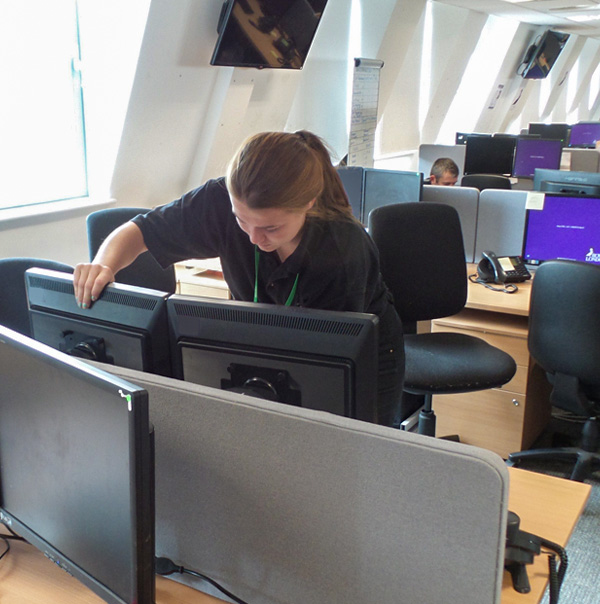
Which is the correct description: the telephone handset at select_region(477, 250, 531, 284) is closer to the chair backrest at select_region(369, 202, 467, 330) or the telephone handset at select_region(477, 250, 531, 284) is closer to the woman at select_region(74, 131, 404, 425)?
the chair backrest at select_region(369, 202, 467, 330)

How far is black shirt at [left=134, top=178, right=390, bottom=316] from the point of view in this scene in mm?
1322

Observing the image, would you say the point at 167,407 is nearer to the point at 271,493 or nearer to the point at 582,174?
the point at 271,493

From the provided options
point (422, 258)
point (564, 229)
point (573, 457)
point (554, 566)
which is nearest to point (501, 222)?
point (564, 229)

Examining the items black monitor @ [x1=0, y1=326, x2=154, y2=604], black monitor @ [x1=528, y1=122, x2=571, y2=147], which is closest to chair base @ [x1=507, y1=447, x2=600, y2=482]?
black monitor @ [x1=0, y1=326, x2=154, y2=604]

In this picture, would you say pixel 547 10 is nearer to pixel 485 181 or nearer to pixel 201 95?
pixel 485 181

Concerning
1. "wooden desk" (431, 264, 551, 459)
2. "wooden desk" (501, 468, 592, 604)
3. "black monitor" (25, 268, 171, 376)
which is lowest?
"wooden desk" (431, 264, 551, 459)

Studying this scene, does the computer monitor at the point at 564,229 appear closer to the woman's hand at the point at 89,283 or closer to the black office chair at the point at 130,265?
the black office chair at the point at 130,265

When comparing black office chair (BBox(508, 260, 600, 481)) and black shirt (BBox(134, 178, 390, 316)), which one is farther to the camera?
black office chair (BBox(508, 260, 600, 481))

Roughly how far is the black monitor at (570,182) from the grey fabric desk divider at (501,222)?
440 millimetres

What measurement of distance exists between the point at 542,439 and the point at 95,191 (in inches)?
111

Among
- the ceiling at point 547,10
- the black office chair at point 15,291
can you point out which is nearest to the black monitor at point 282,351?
the black office chair at point 15,291

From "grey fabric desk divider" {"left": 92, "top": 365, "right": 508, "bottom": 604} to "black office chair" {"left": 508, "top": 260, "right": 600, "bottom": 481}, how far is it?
1.68 metres

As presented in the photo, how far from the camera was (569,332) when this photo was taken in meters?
2.41

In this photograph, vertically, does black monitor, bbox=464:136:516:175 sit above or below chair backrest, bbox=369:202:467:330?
above
